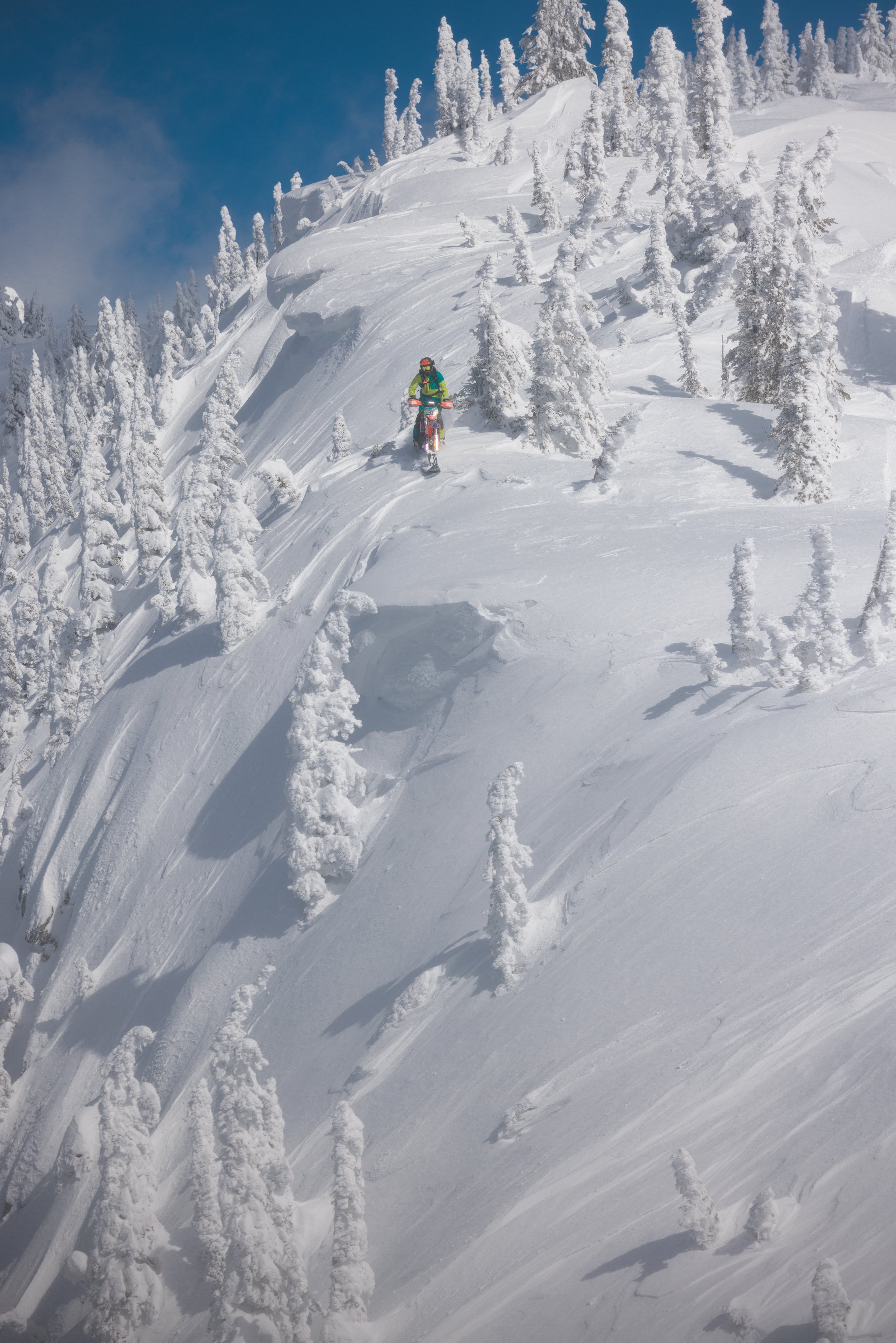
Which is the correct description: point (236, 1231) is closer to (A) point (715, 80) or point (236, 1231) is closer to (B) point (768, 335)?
(B) point (768, 335)

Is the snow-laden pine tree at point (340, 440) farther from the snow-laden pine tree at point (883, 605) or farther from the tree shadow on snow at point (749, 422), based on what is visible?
the snow-laden pine tree at point (883, 605)

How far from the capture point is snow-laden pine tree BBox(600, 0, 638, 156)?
5588cm

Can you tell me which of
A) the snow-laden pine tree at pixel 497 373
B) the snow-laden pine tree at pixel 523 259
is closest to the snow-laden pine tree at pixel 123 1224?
the snow-laden pine tree at pixel 497 373

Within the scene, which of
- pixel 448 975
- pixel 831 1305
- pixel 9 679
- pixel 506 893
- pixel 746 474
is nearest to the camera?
pixel 831 1305

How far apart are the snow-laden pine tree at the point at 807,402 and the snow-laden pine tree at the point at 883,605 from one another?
7606 millimetres

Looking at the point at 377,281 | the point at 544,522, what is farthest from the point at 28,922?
the point at 377,281

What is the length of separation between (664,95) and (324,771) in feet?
151

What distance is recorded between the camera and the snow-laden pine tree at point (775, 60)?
3511 inches

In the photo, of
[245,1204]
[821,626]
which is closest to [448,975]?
[245,1204]

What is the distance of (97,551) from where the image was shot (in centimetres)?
3331

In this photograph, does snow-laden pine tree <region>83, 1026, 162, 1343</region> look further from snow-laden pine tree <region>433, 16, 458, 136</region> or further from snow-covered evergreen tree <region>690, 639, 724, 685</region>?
snow-laden pine tree <region>433, 16, 458, 136</region>

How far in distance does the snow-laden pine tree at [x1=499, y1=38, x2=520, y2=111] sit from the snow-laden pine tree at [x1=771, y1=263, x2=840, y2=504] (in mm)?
65001

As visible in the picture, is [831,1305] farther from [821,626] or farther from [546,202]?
[546,202]

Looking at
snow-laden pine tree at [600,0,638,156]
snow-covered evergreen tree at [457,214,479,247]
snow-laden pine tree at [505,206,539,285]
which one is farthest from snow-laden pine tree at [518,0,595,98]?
snow-laden pine tree at [505,206,539,285]
